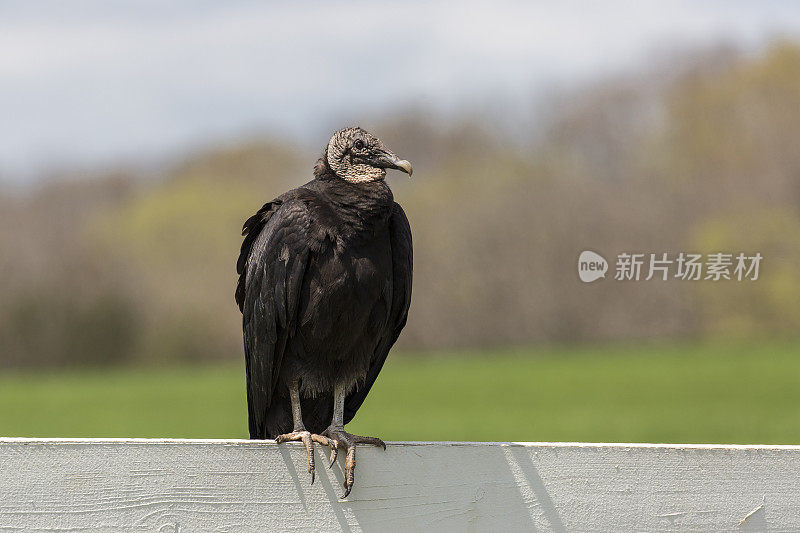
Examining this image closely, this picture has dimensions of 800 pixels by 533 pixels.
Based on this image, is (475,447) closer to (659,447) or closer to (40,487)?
(659,447)

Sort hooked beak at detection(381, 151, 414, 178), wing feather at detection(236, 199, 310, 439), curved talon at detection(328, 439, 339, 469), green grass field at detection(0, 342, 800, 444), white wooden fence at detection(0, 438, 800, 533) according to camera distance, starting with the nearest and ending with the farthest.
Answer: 1. white wooden fence at detection(0, 438, 800, 533)
2. curved talon at detection(328, 439, 339, 469)
3. wing feather at detection(236, 199, 310, 439)
4. hooked beak at detection(381, 151, 414, 178)
5. green grass field at detection(0, 342, 800, 444)

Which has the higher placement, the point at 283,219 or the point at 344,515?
the point at 283,219

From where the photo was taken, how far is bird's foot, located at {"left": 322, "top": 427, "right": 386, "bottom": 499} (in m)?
2.37

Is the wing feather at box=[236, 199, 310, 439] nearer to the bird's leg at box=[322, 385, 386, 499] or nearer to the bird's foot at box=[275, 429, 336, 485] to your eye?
the bird's leg at box=[322, 385, 386, 499]

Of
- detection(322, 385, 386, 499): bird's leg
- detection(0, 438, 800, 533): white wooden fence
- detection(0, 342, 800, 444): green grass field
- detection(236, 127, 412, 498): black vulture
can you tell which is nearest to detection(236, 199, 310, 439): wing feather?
detection(236, 127, 412, 498): black vulture

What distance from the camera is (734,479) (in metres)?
2.34

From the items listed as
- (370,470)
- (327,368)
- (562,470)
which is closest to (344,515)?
(370,470)

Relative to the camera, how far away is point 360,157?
A: 10.7 feet

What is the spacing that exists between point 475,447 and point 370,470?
0.25 m

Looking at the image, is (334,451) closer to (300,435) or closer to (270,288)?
(300,435)

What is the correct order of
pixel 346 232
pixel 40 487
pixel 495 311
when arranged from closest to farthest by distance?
pixel 40 487
pixel 346 232
pixel 495 311

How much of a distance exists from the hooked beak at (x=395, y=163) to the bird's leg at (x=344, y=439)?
72 cm

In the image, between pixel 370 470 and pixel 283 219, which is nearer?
pixel 370 470

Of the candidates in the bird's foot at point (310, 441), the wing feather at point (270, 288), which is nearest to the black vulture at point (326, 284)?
the wing feather at point (270, 288)
